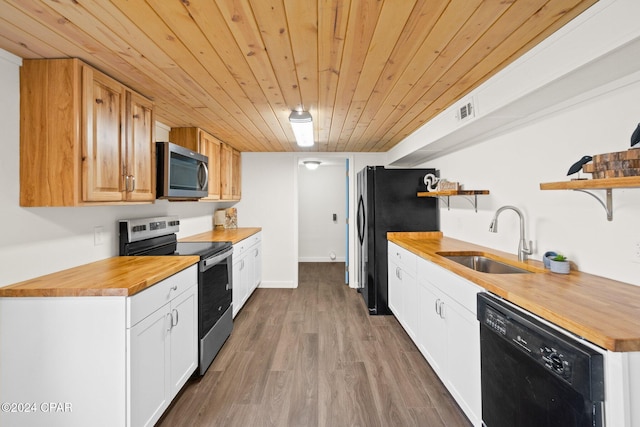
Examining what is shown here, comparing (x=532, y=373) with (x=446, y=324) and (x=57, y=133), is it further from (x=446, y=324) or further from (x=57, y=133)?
(x=57, y=133)

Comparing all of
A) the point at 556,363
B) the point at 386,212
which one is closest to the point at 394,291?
the point at 386,212

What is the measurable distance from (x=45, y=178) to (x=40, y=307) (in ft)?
2.22

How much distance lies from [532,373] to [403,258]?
1.83 metres

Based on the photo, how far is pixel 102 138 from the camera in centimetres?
174

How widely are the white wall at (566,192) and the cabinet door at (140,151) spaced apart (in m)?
2.71

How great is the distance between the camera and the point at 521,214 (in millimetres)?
1986

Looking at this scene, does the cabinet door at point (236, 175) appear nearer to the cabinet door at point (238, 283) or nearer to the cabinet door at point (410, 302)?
the cabinet door at point (238, 283)

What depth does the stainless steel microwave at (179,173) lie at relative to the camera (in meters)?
2.32

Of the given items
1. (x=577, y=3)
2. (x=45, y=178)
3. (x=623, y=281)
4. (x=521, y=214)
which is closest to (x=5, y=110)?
(x=45, y=178)

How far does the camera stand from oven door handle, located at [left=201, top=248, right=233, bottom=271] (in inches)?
91.4

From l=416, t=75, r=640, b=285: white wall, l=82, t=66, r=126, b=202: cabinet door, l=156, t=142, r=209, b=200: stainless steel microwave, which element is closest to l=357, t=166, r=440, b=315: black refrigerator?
l=416, t=75, r=640, b=285: white wall

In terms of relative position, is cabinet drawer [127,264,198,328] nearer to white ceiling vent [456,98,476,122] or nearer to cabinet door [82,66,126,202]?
cabinet door [82,66,126,202]

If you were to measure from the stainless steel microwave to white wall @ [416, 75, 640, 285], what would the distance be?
263 centimetres

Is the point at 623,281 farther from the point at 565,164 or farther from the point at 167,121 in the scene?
the point at 167,121
